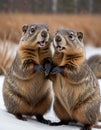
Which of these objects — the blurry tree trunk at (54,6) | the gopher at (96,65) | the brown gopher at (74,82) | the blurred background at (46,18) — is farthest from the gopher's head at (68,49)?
the blurry tree trunk at (54,6)

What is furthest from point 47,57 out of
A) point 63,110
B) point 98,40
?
point 98,40

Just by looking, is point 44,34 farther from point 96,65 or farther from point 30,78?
point 96,65

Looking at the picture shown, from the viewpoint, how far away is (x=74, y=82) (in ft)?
15.0

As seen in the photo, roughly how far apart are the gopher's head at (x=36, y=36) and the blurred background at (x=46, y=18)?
361 cm

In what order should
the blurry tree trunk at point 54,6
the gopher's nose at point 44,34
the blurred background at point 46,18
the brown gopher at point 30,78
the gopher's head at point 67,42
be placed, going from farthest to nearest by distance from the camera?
1. the blurry tree trunk at point 54,6
2. the blurred background at point 46,18
3. the brown gopher at point 30,78
4. the gopher's nose at point 44,34
5. the gopher's head at point 67,42

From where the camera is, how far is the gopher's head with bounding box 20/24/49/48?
454 cm

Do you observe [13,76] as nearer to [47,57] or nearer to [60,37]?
[47,57]

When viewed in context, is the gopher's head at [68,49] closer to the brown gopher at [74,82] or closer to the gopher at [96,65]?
the brown gopher at [74,82]

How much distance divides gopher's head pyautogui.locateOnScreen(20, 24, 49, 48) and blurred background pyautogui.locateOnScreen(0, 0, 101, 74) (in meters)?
3.61

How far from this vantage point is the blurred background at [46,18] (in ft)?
36.1

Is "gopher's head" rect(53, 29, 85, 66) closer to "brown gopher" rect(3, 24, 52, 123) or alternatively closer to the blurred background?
"brown gopher" rect(3, 24, 52, 123)

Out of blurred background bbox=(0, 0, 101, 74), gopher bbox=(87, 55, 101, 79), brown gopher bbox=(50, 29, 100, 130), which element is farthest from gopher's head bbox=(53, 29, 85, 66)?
gopher bbox=(87, 55, 101, 79)

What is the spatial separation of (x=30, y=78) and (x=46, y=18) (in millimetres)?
12997

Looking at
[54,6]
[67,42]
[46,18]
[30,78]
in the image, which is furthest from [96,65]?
[54,6]
